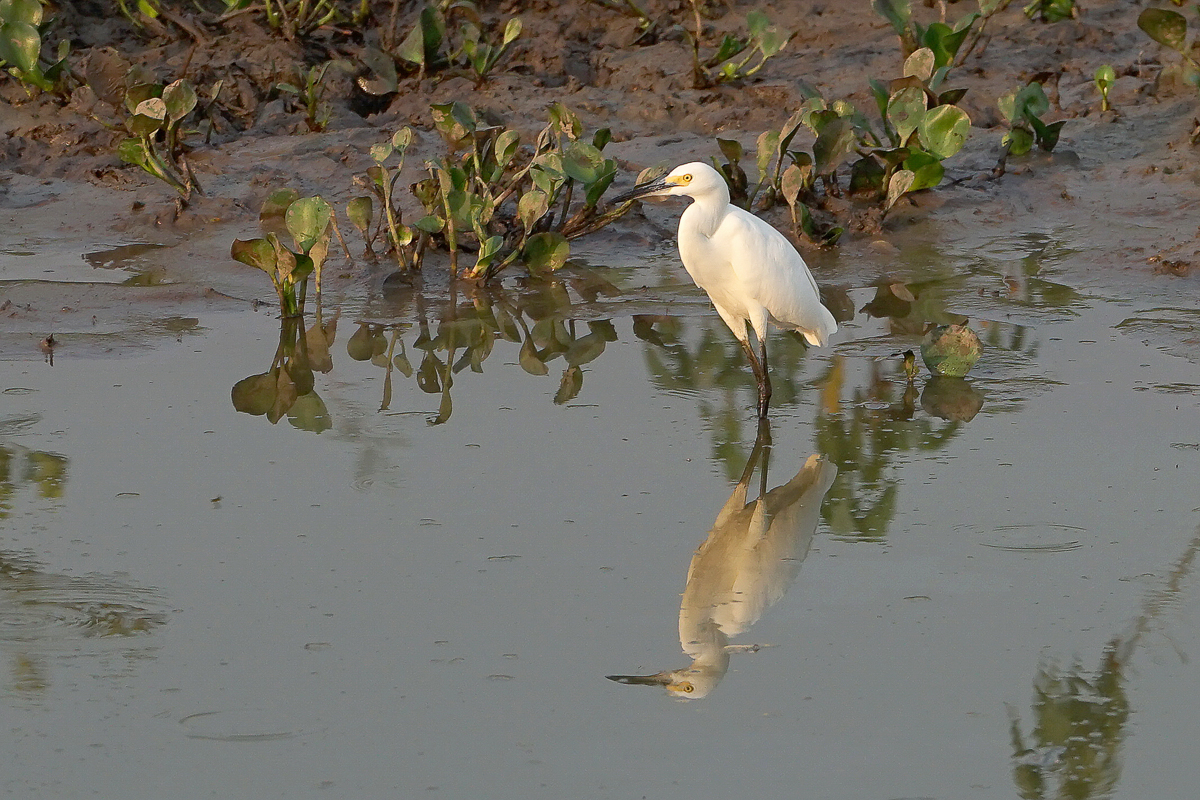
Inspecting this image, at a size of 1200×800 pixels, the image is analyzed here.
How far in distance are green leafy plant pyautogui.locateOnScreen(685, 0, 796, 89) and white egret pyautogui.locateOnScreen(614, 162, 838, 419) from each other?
3.67 meters

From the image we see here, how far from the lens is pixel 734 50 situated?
9.38 metres

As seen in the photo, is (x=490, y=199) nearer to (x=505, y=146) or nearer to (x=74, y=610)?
(x=505, y=146)

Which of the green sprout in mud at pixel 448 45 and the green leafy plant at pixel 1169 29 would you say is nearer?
the green leafy plant at pixel 1169 29

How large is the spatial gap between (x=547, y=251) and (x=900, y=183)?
6.04 ft

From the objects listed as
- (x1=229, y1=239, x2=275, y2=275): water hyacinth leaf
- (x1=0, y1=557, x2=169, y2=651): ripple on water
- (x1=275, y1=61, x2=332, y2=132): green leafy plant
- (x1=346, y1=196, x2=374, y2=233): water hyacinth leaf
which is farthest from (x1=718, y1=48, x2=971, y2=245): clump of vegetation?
(x1=0, y1=557, x2=169, y2=651): ripple on water

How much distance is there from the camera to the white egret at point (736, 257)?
551 centimetres

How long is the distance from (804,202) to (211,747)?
5.47m

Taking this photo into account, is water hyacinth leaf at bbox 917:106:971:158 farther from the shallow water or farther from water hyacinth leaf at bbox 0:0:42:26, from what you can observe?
water hyacinth leaf at bbox 0:0:42:26

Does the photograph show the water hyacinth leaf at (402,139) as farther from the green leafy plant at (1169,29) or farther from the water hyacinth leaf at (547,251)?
the green leafy plant at (1169,29)

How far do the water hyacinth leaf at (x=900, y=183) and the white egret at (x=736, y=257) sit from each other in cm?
201

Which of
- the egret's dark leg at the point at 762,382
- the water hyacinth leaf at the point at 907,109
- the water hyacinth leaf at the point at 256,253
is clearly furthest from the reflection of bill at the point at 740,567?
the water hyacinth leaf at the point at 907,109

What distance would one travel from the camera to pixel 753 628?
154 inches

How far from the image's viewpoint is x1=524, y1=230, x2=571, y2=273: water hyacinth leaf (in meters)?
7.37

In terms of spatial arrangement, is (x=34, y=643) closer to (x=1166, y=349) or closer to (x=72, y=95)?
(x=1166, y=349)
